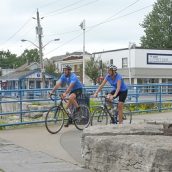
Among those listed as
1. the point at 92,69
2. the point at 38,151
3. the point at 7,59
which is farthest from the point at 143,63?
the point at 7,59

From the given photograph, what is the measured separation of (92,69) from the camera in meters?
63.1

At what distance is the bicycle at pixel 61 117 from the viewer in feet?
38.4

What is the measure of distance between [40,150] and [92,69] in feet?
178

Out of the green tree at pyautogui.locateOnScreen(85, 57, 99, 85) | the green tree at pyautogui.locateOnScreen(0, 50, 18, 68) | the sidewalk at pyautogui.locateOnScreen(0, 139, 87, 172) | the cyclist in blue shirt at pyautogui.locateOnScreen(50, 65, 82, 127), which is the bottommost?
the sidewalk at pyautogui.locateOnScreen(0, 139, 87, 172)

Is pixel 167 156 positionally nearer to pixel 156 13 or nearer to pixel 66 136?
pixel 66 136

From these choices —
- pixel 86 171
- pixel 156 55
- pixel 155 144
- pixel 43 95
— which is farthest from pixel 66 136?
pixel 156 55

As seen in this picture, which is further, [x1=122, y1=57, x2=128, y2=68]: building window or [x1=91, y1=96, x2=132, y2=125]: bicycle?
[x1=122, y1=57, x2=128, y2=68]: building window

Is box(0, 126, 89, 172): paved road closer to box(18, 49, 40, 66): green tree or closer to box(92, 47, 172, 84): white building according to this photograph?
box(92, 47, 172, 84): white building

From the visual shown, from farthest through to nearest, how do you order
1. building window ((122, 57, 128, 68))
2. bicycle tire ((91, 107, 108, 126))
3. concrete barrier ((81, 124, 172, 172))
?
building window ((122, 57, 128, 68)), bicycle tire ((91, 107, 108, 126)), concrete barrier ((81, 124, 172, 172))

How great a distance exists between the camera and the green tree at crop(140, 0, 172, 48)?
82500 millimetres

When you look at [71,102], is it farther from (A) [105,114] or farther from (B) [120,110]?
(B) [120,110]

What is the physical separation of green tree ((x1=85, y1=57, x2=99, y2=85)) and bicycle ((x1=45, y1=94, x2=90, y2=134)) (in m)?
50.4

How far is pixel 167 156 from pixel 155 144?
1.50 feet

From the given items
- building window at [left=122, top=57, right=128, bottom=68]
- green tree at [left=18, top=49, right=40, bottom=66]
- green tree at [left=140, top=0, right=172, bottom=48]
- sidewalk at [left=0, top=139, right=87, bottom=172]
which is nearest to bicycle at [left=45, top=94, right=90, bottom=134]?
sidewalk at [left=0, top=139, right=87, bottom=172]
